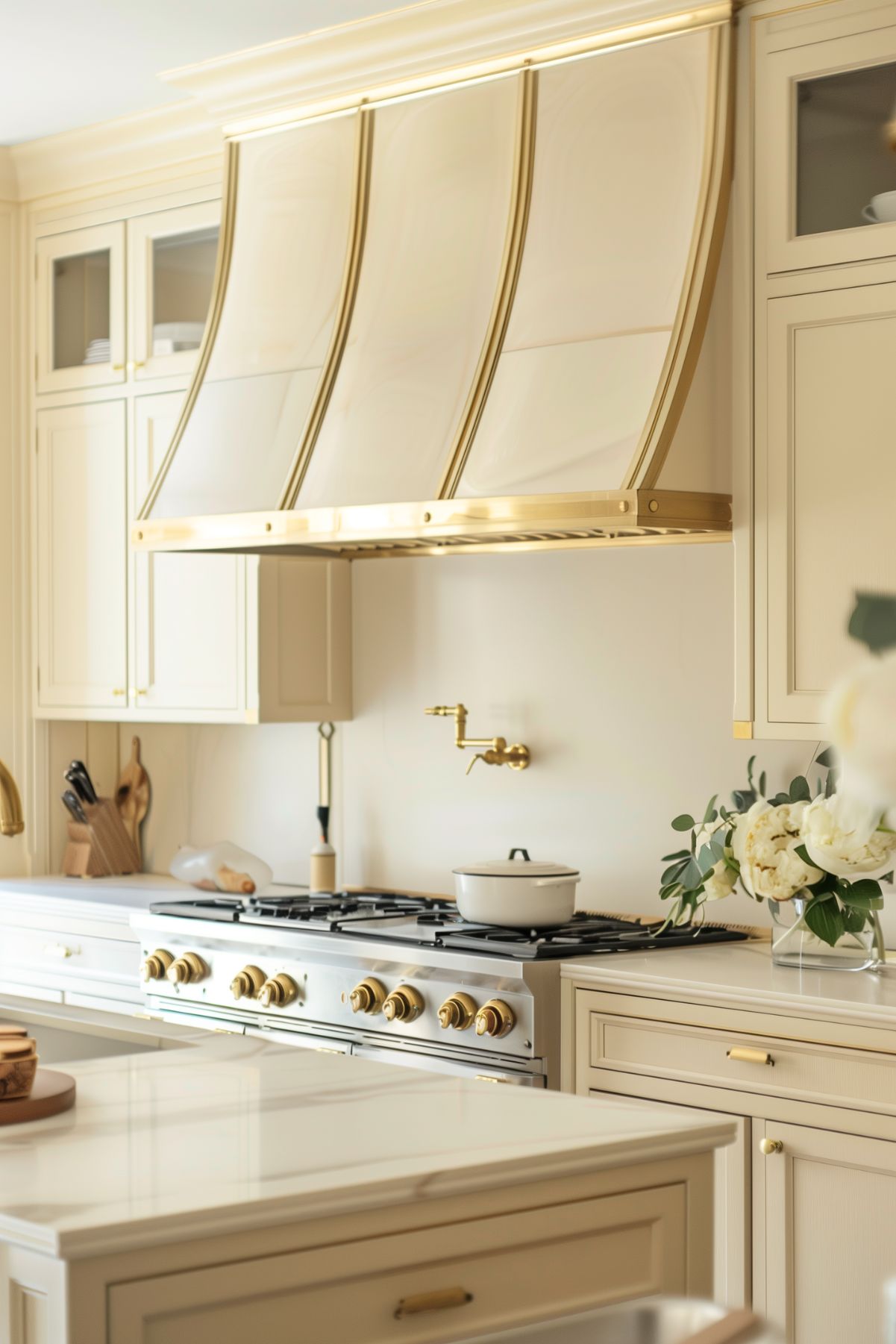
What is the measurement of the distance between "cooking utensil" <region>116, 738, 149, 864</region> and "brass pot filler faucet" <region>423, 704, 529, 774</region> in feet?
3.90

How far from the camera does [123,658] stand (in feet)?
14.7

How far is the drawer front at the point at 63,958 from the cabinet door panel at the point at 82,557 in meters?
0.63

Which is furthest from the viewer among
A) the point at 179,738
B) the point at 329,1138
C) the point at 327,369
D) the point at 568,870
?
the point at 179,738

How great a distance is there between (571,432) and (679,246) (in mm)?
403

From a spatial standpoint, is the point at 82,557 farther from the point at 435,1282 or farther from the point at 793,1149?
the point at 435,1282

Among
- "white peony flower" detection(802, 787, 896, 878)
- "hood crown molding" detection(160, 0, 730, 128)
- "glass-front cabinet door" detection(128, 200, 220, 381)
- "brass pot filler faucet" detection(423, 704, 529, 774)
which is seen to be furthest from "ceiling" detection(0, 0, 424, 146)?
"white peony flower" detection(802, 787, 896, 878)

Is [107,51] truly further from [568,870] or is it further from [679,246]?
[568,870]

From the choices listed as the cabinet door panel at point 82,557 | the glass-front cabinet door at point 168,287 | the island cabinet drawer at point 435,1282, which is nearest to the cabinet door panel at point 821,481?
the island cabinet drawer at point 435,1282

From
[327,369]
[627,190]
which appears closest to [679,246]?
[627,190]

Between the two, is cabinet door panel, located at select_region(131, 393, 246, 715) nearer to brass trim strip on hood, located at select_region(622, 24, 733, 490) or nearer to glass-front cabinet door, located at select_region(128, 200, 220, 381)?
glass-front cabinet door, located at select_region(128, 200, 220, 381)

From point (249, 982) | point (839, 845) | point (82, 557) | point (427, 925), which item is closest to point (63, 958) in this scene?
point (249, 982)

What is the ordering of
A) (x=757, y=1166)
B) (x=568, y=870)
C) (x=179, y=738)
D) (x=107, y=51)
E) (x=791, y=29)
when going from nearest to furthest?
(x=757, y=1166), (x=791, y=29), (x=568, y=870), (x=107, y=51), (x=179, y=738)

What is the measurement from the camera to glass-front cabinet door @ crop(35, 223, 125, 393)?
455 centimetres

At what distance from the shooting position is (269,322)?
3.86 metres
